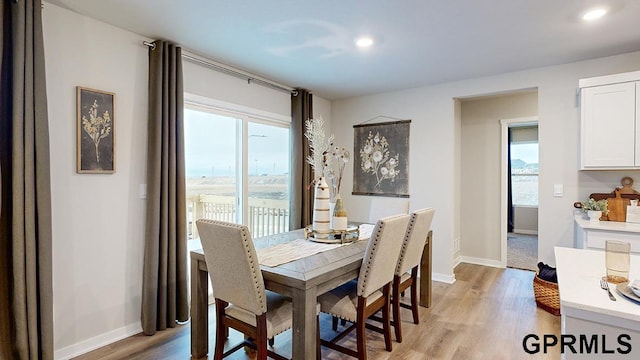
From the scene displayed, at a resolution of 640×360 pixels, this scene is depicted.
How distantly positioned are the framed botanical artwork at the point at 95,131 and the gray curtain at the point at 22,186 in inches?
12.1

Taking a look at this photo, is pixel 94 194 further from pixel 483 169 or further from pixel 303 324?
pixel 483 169

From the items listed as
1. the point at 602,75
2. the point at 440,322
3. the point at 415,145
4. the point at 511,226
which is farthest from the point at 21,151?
the point at 511,226

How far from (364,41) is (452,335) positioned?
253 cm

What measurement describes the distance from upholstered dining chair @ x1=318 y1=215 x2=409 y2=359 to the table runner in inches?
13.3

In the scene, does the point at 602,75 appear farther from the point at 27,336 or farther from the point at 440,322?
the point at 27,336

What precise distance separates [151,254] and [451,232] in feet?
10.9

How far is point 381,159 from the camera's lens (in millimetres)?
4742

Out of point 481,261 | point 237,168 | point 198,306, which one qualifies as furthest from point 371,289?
point 481,261

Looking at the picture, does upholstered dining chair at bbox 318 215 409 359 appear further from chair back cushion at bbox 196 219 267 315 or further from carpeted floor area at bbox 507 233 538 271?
carpeted floor area at bbox 507 233 538 271

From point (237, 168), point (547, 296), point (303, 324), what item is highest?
point (237, 168)

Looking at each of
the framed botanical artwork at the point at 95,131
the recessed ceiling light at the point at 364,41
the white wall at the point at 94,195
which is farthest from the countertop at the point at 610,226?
the framed botanical artwork at the point at 95,131

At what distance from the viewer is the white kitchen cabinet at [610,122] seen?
295cm

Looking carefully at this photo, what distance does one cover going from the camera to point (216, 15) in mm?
2432

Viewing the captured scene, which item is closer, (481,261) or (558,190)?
(558,190)
